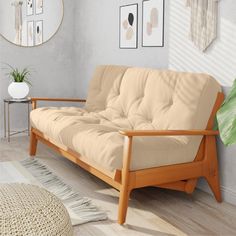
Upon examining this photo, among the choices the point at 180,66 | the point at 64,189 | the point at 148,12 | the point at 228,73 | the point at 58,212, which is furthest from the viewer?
the point at 148,12

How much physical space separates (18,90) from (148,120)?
→ 1.88 meters

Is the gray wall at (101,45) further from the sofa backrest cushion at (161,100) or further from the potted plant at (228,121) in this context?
the potted plant at (228,121)

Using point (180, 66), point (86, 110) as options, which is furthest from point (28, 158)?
point (180, 66)

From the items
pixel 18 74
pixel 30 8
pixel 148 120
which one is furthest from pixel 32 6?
pixel 148 120

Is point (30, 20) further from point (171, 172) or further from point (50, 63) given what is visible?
point (171, 172)

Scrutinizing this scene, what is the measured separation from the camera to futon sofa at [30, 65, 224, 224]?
102 inches

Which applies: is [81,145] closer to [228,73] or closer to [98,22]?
[228,73]

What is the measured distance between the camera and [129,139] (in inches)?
98.3

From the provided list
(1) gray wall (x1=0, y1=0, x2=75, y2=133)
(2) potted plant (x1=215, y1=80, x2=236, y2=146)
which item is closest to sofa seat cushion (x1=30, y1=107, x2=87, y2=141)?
(1) gray wall (x1=0, y1=0, x2=75, y2=133)

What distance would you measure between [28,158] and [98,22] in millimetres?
1670

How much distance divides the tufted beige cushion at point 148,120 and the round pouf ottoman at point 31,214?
711mm

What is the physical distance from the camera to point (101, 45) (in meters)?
4.69

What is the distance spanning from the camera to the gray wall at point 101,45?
155 inches

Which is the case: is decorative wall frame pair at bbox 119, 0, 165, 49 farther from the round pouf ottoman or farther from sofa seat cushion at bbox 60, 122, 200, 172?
the round pouf ottoman
